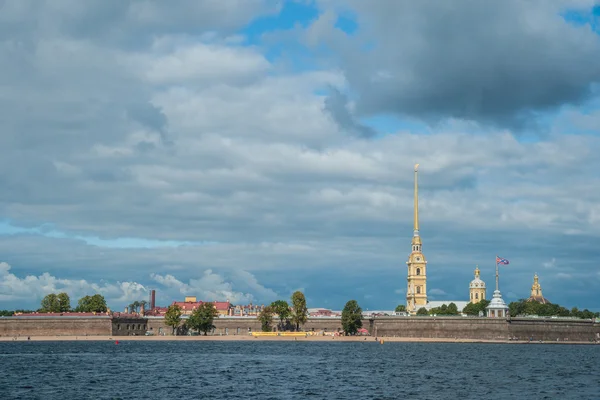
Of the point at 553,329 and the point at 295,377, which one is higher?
the point at 553,329

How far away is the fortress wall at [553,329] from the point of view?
7475 inches

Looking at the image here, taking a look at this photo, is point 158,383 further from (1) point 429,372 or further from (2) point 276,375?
(1) point 429,372

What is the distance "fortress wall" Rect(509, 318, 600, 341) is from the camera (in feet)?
623

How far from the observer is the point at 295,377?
85.2 m

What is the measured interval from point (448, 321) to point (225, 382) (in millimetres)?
123061

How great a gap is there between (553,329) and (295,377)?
126854 mm

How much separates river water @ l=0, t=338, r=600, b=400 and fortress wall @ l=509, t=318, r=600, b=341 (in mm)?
66049

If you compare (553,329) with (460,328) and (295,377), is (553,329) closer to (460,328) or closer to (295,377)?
(460,328)

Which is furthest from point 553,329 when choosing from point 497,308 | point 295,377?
point 295,377

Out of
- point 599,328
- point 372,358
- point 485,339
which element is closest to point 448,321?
point 485,339

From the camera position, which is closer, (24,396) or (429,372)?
(24,396)

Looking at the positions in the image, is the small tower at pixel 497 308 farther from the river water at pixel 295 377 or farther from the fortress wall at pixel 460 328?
the river water at pixel 295 377

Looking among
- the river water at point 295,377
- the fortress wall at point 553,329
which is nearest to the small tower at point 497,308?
the fortress wall at point 553,329

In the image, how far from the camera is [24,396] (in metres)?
67.0
